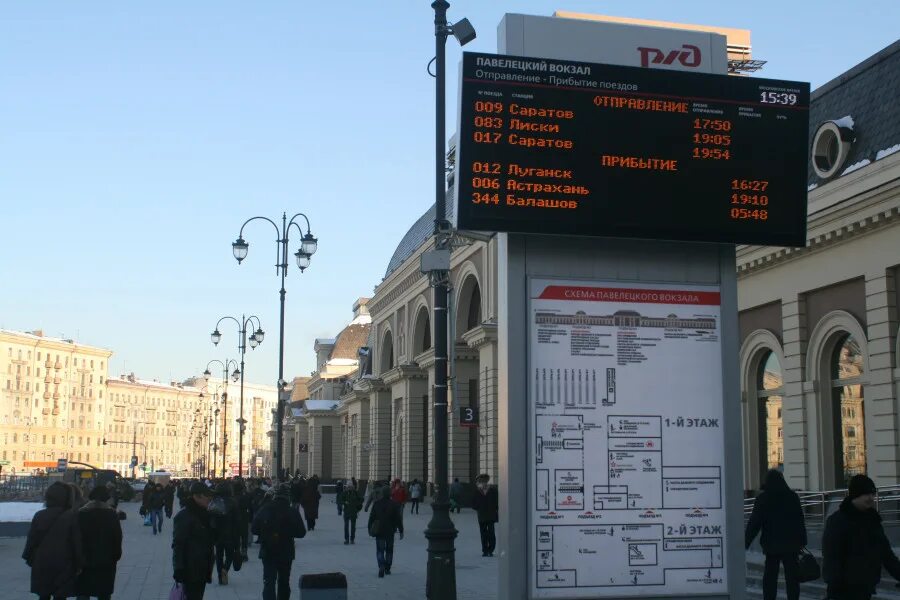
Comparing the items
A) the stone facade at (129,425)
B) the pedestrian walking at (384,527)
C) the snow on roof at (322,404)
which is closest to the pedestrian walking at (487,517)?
the pedestrian walking at (384,527)

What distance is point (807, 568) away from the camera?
40.4 ft

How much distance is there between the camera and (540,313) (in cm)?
1149

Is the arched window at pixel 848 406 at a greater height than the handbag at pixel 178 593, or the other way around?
the arched window at pixel 848 406

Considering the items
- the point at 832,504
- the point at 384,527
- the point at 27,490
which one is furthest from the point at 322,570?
the point at 27,490

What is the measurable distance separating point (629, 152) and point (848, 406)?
58.8 ft

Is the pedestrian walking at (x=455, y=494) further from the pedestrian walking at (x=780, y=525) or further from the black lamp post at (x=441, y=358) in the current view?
the pedestrian walking at (x=780, y=525)

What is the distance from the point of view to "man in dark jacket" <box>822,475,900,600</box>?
29.2 feet

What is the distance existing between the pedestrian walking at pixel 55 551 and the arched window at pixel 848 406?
19994 millimetres

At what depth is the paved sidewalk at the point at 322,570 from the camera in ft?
60.2

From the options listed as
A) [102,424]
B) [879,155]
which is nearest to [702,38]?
[879,155]

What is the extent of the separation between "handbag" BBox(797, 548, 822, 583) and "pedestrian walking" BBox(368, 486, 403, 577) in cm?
952

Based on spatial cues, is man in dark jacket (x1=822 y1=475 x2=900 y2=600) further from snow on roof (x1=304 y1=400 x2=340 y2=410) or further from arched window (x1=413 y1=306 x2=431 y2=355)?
snow on roof (x1=304 y1=400 x2=340 y2=410)

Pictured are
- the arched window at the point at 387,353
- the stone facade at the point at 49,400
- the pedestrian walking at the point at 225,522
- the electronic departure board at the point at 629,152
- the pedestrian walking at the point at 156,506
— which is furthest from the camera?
the stone facade at the point at 49,400

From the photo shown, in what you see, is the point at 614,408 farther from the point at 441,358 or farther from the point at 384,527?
the point at 384,527
